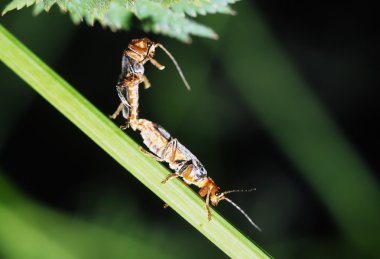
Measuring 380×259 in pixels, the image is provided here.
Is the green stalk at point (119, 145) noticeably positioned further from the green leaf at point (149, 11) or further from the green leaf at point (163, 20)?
the green leaf at point (163, 20)

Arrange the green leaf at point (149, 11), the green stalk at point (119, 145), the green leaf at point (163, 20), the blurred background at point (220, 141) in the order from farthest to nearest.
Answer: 1. the blurred background at point (220, 141)
2. the green leaf at point (163, 20)
3. the green leaf at point (149, 11)
4. the green stalk at point (119, 145)

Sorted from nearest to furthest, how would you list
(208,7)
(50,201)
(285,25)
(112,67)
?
(208,7) < (50,201) < (112,67) < (285,25)

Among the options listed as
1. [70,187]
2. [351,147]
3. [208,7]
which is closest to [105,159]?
[70,187]

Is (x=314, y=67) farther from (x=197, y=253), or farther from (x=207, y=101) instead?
(x=197, y=253)

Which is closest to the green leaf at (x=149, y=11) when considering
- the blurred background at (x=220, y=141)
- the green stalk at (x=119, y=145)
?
the green stalk at (x=119, y=145)

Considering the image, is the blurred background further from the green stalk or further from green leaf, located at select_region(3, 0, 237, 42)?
the green stalk

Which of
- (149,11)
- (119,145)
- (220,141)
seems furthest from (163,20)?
(220,141)
